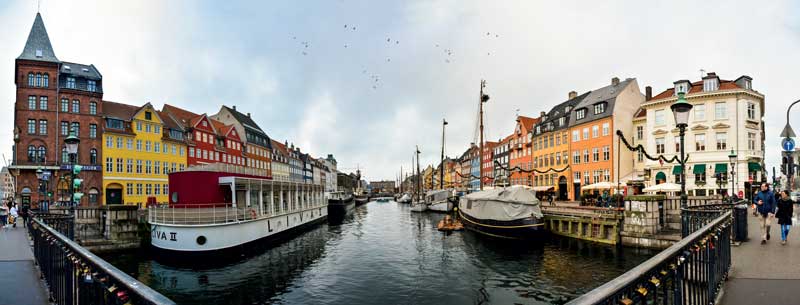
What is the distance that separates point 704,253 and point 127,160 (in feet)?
176

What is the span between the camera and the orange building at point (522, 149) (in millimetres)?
63094

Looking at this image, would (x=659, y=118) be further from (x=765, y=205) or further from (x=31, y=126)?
(x=31, y=126)

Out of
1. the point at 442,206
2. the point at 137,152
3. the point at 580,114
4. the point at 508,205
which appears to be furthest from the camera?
→ the point at 442,206

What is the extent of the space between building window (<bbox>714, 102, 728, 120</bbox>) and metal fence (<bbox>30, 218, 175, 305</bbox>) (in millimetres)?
45702

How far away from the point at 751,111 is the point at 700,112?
3889 millimetres

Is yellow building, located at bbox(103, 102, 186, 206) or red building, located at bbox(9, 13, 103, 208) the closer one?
red building, located at bbox(9, 13, 103, 208)

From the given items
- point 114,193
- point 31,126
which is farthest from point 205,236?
point 31,126

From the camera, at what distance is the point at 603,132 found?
46531 mm

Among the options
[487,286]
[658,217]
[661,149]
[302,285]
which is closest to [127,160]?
[302,285]

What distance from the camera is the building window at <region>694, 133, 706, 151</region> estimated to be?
36.8m

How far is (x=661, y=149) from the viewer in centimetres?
4003

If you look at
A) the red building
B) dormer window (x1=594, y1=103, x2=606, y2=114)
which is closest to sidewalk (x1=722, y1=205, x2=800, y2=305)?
dormer window (x1=594, y1=103, x2=606, y2=114)

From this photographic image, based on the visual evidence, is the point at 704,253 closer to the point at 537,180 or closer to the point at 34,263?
the point at 34,263

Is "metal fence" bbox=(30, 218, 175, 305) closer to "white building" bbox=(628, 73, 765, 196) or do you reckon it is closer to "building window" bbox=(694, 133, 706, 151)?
"white building" bbox=(628, 73, 765, 196)
